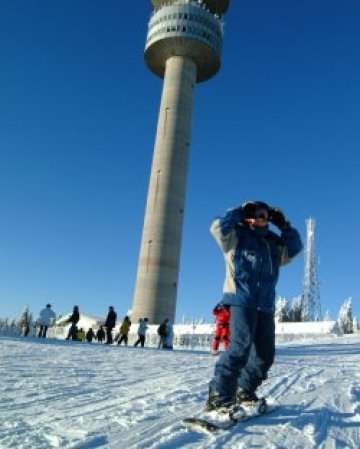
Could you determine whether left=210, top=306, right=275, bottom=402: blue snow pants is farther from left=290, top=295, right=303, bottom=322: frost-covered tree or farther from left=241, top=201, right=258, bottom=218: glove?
left=290, top=295, right=303, bottom=322: frost-covered tree

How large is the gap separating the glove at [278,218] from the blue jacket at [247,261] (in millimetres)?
137

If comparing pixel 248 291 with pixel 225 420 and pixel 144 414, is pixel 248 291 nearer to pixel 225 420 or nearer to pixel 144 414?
pixel 225 420

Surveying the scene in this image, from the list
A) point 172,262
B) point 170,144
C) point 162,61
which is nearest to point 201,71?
point 162,61

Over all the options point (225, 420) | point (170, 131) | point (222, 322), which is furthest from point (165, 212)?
point (225, 420)

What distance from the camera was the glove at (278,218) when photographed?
17.3ft

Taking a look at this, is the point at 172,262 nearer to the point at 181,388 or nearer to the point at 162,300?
the point at 162,300

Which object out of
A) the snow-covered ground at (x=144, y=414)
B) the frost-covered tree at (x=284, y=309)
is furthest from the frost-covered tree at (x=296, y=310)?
the snow-covered ground at (x=144, y=414)

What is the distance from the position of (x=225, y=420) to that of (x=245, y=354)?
0.62 metres

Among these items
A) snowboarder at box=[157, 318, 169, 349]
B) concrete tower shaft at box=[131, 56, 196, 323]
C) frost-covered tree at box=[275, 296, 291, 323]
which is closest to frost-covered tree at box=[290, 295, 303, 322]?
frost-covered tree at box=[275, 296, 291, 323]

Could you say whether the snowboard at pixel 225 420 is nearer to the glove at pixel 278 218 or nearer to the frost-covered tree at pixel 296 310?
the glove at pixel 278 218

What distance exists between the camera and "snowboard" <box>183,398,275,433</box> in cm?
405

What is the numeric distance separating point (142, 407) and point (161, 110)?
152 ft

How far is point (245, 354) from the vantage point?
4758mm

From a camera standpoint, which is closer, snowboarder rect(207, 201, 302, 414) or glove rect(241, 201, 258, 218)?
snowboarder rect(207, 201, 302, 414)
